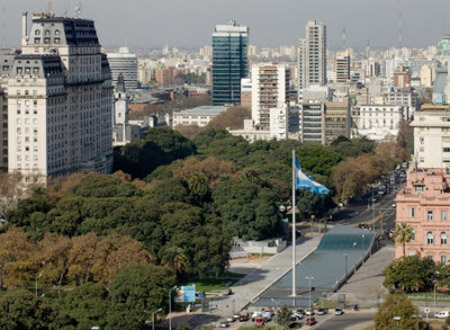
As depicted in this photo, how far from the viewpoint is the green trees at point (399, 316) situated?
8331cm

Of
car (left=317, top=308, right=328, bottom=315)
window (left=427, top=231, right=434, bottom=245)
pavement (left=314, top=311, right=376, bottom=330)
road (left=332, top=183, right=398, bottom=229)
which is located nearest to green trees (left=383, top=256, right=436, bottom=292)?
window (left=427, top=231, right=434, bottom=245)

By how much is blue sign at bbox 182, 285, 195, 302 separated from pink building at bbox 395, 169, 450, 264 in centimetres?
1879

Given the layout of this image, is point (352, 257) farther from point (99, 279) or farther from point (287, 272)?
point (99, 279)

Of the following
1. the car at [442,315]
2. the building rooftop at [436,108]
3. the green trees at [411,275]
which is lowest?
the car at [442,315]

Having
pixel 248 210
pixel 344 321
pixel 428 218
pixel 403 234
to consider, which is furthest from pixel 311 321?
pixel 248 210

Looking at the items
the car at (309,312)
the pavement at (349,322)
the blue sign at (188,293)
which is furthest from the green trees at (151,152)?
the pavement at (349,322)

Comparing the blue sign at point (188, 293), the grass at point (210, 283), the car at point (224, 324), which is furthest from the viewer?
the grass at point (210, 283)

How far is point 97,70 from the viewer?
163125 mm

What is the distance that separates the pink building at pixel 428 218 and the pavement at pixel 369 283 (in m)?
3.72

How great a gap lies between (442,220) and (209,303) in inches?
791

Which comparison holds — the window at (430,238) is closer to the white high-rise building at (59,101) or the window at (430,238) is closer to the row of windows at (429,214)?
the row of windows at (429,214)

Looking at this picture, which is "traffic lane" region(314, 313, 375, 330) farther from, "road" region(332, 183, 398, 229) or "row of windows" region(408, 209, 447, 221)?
"road" region(332, 183, 398, 229)

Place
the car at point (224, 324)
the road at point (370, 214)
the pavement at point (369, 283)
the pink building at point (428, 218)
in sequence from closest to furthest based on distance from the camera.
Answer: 1. the car at point (224, 324)
2. the pavement at point (369, 283)
3. the pink building at point (428, 218)
4. the road at point (370, 214)

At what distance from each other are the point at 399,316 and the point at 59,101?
73358 mm
